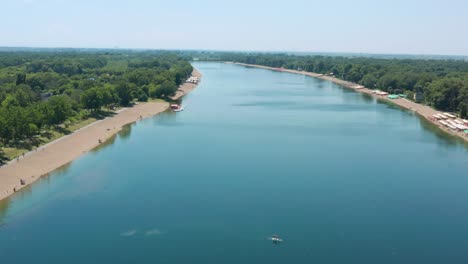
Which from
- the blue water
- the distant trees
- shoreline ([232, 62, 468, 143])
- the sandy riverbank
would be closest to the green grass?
the distant trees

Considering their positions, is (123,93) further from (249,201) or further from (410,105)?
(410,105)

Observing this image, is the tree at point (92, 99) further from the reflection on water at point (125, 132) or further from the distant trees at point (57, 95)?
the reflection on water at point (125, 132)

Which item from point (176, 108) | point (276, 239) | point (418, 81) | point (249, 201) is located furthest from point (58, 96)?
point (418, 81)

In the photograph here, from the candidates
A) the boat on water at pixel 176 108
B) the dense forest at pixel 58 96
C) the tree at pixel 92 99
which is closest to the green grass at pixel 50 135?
the dense forest at pixel 58 96

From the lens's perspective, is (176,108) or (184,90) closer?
(176,108)

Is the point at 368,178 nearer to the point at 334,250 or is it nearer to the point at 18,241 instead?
the point at 334,250

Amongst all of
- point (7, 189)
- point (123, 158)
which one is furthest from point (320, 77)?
point (7, 189)
